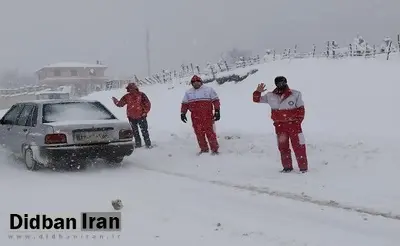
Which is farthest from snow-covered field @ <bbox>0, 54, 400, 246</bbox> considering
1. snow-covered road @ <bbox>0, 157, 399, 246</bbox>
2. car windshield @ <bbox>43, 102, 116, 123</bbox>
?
car windshield @ <bbox>43, 102, 116, 123</bbox>

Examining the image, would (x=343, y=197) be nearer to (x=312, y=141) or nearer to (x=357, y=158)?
(x=357, y=158)

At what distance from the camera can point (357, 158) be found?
28.6ft

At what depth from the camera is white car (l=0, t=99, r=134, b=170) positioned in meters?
8.58

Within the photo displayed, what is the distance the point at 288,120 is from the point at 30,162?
4.74 m

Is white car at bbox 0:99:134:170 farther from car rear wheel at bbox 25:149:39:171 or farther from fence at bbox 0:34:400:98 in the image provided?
fence at bbox 0:34:400:98

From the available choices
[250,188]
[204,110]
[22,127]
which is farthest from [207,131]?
[22,127]

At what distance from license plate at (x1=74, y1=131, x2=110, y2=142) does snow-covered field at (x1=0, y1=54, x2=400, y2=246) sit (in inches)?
23.0

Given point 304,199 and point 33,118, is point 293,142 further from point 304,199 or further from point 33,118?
point 33,118

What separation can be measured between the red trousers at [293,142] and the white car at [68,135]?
9.42 feet

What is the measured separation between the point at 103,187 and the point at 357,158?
14.8 feet

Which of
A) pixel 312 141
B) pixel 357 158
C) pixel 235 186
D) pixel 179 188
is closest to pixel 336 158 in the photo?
pixel 357 158

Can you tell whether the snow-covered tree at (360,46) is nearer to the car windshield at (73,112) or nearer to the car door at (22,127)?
the car windshield at (73,112)

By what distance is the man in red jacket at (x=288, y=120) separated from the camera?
788 centimetres

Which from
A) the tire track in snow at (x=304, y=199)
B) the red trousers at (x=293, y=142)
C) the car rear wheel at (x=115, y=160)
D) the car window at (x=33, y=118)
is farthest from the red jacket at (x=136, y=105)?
the red trousers at (x=293, y=142)
